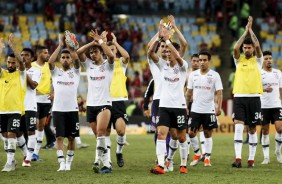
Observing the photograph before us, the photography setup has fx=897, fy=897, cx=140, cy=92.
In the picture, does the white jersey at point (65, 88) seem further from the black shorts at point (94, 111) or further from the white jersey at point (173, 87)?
the white jersey at point (173, 87)

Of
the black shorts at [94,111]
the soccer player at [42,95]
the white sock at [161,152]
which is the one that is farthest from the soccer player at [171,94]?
the soccer player at [42,95]

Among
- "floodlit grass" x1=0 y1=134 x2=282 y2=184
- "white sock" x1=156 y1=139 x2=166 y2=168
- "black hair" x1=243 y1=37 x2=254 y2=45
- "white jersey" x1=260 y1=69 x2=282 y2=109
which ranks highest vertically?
"black hair" x1=243 y1=37 x2=254 y2=45

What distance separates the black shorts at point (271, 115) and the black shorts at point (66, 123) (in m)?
4.92

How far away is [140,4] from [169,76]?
106 feet

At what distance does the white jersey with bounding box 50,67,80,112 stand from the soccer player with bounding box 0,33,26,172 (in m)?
0.68

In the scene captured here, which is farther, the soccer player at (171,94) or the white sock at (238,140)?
the white sock at (238,140)

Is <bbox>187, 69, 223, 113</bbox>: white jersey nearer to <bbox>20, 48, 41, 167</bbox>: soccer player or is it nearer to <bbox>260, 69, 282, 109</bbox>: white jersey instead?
<bbox>260, 69, 282, 109</bbox>: white jersey

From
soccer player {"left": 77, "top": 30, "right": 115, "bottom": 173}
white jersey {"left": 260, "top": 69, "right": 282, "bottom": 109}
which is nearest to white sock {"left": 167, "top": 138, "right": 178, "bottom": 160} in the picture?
soccer player {"left": 77, "top": 30, "right": 115, "bottom": 173}

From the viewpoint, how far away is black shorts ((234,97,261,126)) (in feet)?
64.3

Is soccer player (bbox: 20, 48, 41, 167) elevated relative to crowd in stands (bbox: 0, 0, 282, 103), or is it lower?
lower

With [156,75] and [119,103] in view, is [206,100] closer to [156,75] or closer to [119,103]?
[156,75]

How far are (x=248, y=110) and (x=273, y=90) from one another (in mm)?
1815

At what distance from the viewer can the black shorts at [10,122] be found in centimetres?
1812

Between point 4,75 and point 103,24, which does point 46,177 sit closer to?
point 4,75
